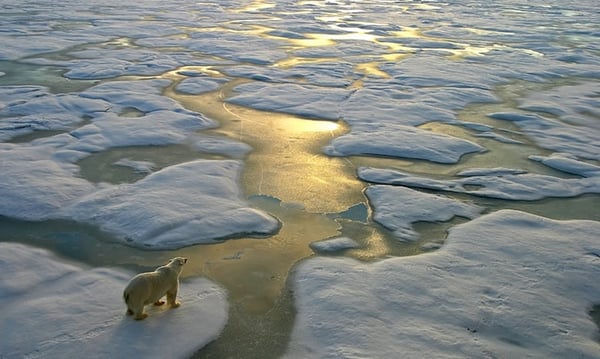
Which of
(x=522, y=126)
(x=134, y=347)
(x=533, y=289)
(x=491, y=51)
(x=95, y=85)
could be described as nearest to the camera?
(x=134, y=347)

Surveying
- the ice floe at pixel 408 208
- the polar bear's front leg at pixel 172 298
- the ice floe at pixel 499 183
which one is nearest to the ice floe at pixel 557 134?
the ice floe at pixel 499 183

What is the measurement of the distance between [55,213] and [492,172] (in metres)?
5.43

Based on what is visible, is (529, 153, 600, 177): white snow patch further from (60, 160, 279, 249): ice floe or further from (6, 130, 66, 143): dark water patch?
(6, 130, 66, 143): dark water patch

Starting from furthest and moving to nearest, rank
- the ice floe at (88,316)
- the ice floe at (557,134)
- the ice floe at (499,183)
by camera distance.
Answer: the ice floe at (557,134), the ice floe at (499,183), the ice floe at (88,316)

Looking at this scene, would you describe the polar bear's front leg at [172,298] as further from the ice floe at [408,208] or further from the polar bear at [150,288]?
the ice floe at [408,208]

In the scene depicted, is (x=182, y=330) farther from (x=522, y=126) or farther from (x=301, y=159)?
(x=522, y=126)

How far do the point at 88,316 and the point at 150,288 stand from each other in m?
0.55

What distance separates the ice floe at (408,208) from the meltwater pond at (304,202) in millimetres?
24

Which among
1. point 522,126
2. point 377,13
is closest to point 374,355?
point 522,126

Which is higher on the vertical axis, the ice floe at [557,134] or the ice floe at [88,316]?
the ice floe at [557,134]

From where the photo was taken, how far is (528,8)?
30797mm

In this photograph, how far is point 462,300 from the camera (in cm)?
428

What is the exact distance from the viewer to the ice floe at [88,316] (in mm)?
3582

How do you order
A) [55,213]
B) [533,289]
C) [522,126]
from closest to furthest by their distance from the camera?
[533,289]
[55,213]
[522,126]
